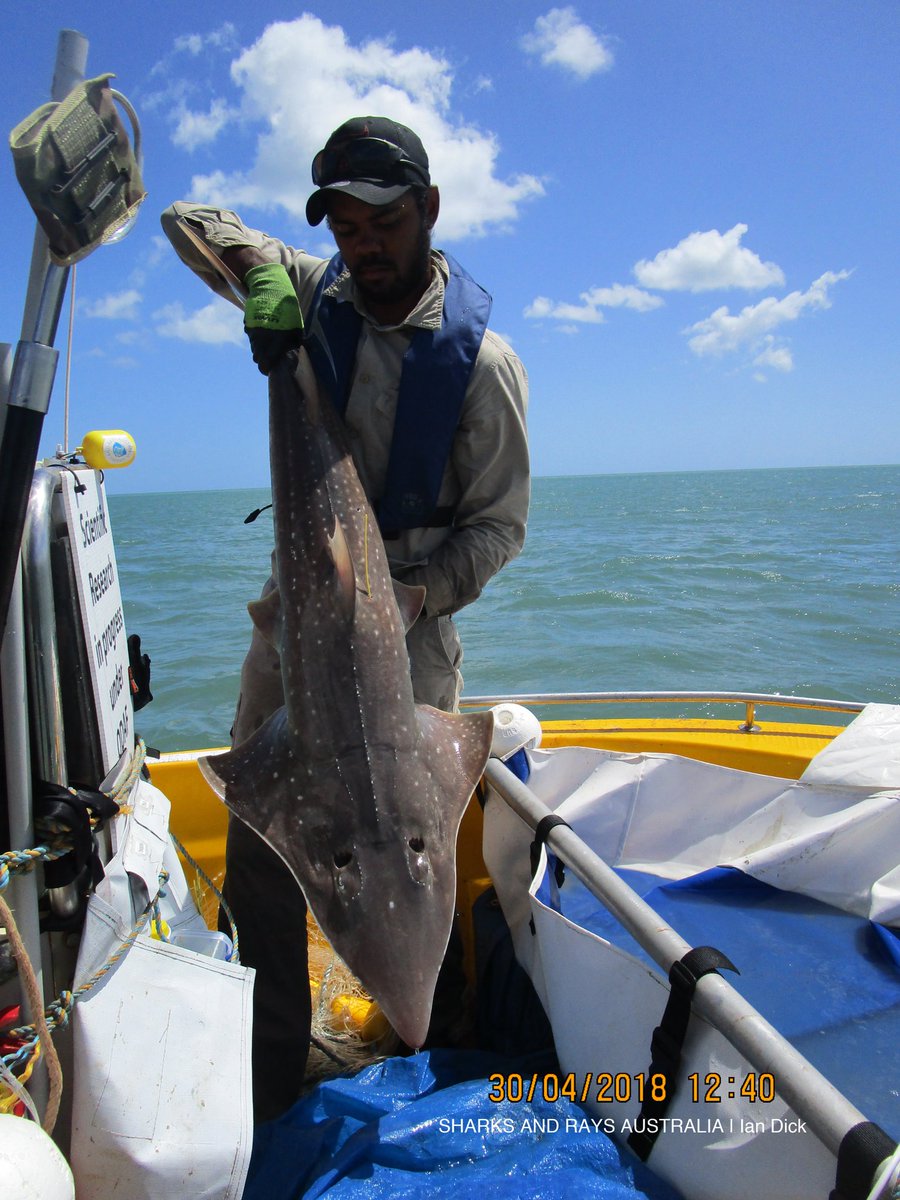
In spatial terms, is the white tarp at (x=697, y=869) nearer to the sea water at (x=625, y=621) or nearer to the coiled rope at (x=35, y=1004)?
the coiled rope at (x=35, y=1004)

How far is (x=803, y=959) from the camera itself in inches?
117

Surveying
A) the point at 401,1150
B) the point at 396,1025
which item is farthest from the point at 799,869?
the point at 396,1025

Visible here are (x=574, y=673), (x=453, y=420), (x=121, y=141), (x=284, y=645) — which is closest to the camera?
(x=121, y=141)

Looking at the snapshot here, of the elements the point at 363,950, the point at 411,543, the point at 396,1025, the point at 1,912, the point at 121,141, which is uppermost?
the point at 121,141

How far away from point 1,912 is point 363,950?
824 millimetres

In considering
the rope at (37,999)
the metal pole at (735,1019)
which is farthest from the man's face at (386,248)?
the metal pole at (735,1019)

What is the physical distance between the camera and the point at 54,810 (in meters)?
1.95

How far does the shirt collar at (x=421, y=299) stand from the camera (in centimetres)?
292

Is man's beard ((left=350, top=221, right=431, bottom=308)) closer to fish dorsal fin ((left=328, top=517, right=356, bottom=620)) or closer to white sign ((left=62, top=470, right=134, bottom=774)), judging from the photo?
fish dorsal fin ((left=328, top=517, right=356, bottom=620))

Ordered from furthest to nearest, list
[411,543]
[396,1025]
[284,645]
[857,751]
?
[857,751] → [411,543] → [284,645] → [396,1025]

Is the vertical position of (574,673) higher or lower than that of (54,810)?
lower

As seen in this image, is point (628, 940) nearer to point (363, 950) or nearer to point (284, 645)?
point (363, 950)

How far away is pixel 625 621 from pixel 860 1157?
15935mm

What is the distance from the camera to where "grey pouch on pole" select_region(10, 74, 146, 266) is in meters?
1.56
